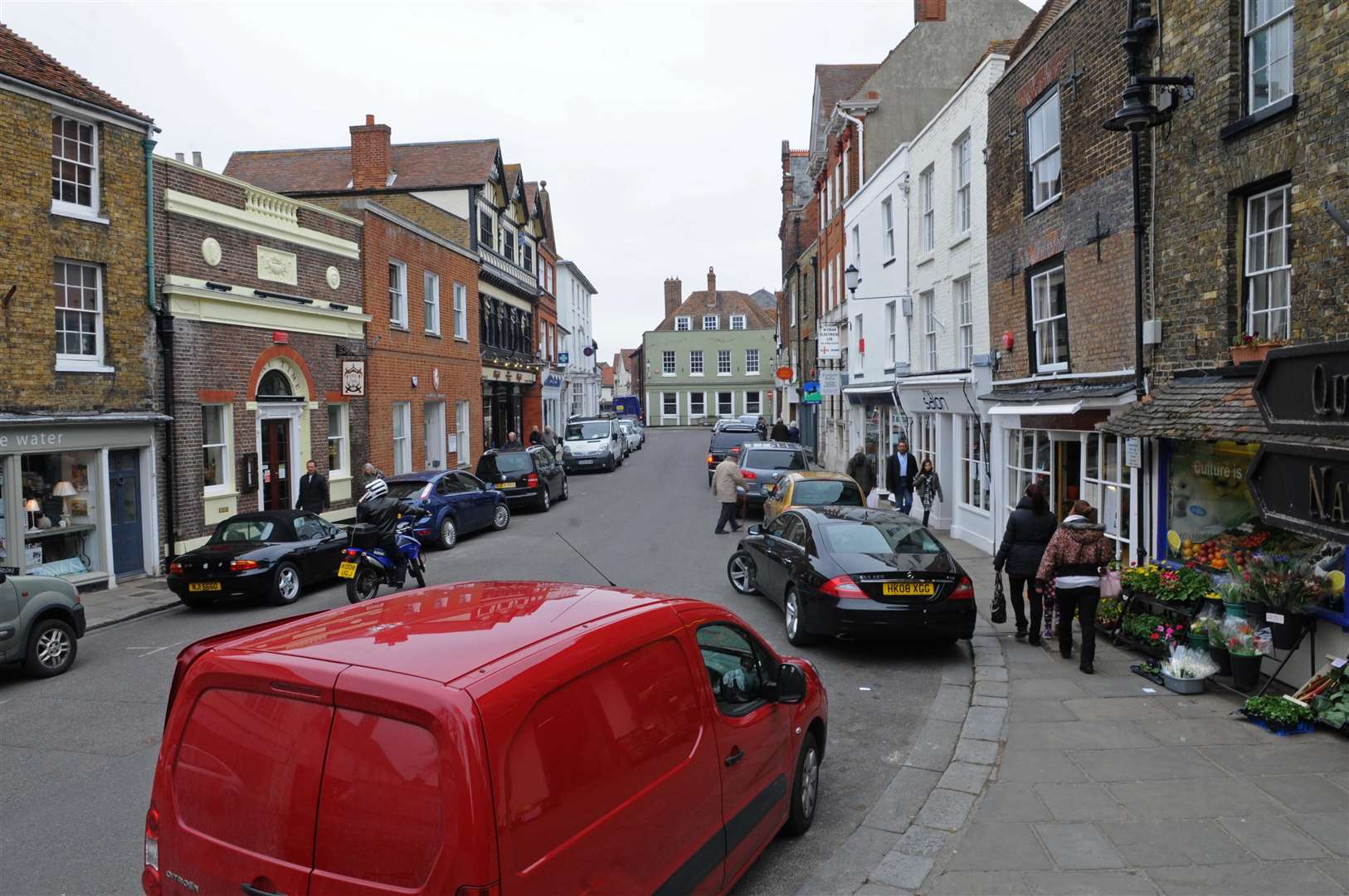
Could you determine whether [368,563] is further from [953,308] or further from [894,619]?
[953,308]

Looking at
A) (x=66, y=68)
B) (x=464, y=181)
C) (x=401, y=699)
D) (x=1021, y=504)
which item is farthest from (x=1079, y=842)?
(x=464, y=181)

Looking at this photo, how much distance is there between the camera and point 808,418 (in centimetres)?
4119

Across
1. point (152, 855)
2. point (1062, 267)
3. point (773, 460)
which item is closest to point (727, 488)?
point (773, 460)

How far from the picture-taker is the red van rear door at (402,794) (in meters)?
2.74

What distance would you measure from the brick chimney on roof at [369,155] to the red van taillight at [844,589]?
89.2 feet

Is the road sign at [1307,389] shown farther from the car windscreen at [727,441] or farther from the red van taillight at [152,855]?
the car windscreen at [727,441]

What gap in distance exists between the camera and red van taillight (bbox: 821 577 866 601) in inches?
360

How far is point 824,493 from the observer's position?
1608cm

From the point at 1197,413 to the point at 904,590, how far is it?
328cm

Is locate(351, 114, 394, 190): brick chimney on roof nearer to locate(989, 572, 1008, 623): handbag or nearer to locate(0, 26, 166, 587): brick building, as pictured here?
locate(0, 26, 166, 587): brick building

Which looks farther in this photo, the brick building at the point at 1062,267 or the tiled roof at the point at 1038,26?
the tiled roof at the point at 1038,26

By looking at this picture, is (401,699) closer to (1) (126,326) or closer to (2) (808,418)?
(1) (126,326)

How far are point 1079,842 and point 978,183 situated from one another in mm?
14221

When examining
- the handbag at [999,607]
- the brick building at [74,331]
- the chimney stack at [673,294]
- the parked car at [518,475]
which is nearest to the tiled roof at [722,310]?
the chimney stack at [673,294]
